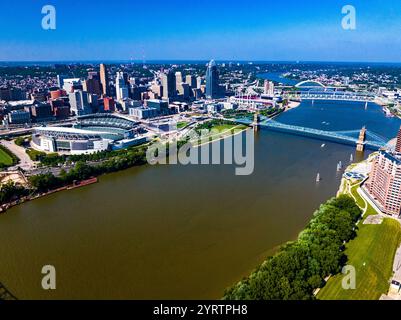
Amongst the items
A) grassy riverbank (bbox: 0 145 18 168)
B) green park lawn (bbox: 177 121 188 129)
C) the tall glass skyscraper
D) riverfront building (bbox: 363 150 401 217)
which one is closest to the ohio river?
riverfront building (bbox: 363 150 401 217)

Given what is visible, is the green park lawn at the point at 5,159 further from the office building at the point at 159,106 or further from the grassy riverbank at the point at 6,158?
the office building at the point at 159,106

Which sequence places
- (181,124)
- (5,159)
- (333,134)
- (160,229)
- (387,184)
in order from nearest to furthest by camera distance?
(160,229) < (387,184) < (5,159) < (333,134) < (181,124)

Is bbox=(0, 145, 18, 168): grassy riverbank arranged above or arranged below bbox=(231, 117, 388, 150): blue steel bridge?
below

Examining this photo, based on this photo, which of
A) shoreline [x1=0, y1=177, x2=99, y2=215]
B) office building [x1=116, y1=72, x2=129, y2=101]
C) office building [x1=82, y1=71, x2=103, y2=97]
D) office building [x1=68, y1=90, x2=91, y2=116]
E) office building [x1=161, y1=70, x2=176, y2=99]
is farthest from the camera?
office building [x1=161, y1=70, x2=176, y2=99]

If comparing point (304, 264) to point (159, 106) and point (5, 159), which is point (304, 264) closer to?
point (5, 159)

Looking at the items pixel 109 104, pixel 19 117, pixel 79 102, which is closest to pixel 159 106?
pixel 109 104

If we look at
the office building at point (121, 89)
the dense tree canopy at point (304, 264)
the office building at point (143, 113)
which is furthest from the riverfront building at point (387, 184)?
the office building at point (121, 89)

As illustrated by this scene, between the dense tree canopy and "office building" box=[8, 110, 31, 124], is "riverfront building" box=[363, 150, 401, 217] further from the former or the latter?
"office building" box=[8, 110, 31, 124]
